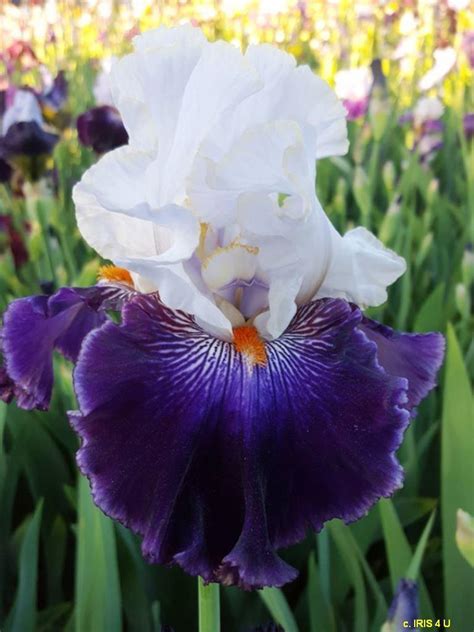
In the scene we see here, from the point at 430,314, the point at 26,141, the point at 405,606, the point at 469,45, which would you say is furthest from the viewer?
the point at 469,45

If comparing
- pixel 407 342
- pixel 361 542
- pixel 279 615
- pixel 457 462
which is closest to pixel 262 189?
pixel 407 342

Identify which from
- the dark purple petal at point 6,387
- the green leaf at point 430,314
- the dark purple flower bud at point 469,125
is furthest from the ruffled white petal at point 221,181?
the dark purple flower bud at point 469,125

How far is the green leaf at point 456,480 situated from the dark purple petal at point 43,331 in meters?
0.59

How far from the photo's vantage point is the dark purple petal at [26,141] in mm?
1834

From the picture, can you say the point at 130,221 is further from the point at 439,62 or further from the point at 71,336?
the point at 439,62

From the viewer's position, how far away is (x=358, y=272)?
0.70 metres

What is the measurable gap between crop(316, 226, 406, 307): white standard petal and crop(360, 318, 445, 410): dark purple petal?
0.04 m

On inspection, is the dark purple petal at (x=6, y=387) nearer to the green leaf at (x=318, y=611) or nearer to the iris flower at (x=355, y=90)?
the green leaf at (x=318, y=611)

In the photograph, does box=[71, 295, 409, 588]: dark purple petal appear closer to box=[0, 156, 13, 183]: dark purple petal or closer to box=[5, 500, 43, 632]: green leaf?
box=[5, 500, 43, 632]: green leaf

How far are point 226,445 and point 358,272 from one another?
23 cm

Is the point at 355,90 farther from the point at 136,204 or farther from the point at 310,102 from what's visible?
the point at 136,204

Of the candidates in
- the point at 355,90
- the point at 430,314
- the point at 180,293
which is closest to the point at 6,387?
the point at 180,293

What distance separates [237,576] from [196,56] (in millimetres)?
451

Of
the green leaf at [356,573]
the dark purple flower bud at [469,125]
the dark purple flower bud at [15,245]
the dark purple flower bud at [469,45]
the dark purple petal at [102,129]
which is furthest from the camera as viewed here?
the dark purple flower bud at [469,45]
